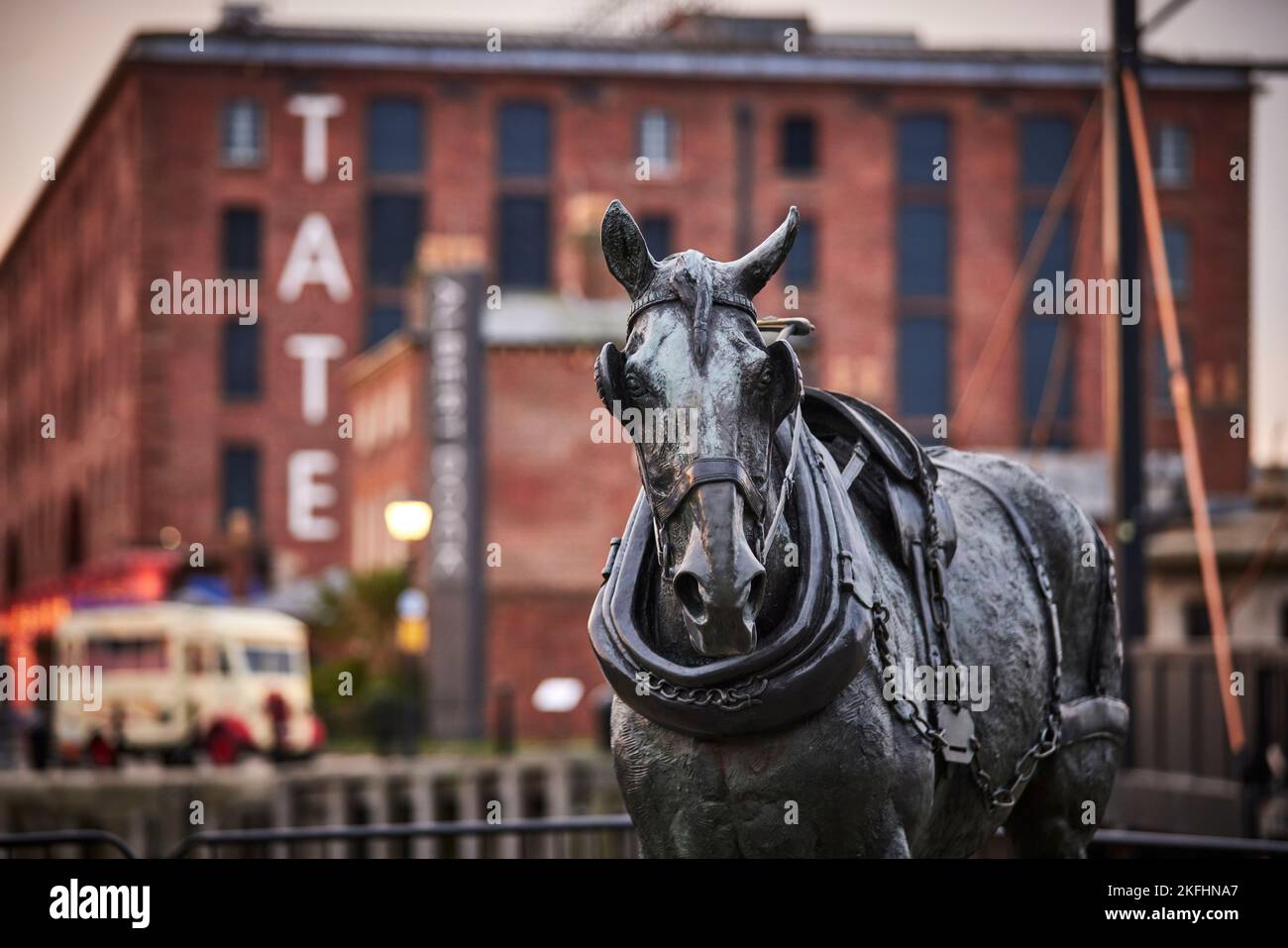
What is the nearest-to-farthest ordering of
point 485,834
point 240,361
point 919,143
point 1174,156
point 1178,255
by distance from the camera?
point 485,834
point 240,361
point 919,143
point 1174,156
point 1178,255

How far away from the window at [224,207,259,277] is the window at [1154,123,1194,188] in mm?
28251

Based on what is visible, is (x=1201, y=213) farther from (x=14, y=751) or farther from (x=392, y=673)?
(x=14, y=751)

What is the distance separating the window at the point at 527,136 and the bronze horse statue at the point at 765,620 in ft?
198

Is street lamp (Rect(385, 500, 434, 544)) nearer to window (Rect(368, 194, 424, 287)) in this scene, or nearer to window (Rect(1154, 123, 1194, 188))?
window (Rect(368, 194, 424, 287))

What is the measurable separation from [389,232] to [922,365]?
56.4ft

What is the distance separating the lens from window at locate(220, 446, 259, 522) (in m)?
64.7

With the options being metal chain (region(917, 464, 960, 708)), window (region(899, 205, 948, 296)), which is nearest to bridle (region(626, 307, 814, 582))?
metal chain (region(917, 464, 960, 708))

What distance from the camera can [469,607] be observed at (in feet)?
143

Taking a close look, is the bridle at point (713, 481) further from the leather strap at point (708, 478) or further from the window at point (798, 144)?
the window at point (798, 144)

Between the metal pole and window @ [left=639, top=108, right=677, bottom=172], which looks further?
window @ [left=639, top=108, right=677, bottom=172]

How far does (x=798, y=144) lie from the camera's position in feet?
215

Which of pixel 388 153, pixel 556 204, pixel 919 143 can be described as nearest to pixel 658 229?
pixel 556 204

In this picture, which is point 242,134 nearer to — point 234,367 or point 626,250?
point 234,367

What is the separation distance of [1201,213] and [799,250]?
13.0 metres
